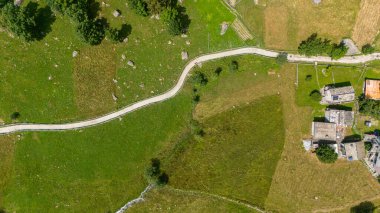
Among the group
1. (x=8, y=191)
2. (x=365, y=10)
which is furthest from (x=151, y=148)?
(x=365, y=10)

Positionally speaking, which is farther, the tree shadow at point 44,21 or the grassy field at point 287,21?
the grassy field at point 287,21

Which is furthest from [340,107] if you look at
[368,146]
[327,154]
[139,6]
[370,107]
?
[139,6]

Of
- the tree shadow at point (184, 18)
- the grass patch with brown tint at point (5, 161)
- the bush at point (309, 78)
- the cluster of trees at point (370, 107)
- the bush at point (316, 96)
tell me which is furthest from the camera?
the tree shadow at point (184, 18)

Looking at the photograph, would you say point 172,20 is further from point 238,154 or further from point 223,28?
point 238,154

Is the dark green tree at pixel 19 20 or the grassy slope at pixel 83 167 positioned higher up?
the dark green tree at pixel 19 20

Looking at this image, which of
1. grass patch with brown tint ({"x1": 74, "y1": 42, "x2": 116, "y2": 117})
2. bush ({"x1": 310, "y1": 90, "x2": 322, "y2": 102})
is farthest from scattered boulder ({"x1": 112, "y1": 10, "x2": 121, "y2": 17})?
bush ({"x1": 310, "y1": 90, "x2": 322, "y2": 102})

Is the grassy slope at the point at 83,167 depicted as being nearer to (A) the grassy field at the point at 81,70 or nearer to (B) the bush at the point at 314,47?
(A) the grassy field at the point at 81,70

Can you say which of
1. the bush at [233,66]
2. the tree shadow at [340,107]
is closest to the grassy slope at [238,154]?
the bush at [233,66]
